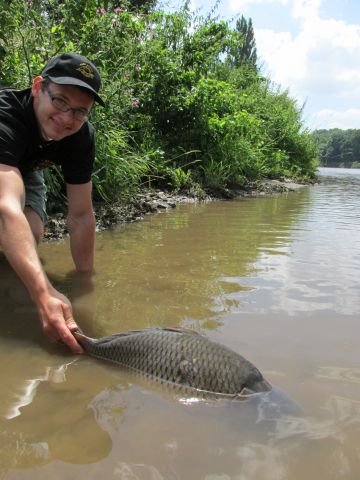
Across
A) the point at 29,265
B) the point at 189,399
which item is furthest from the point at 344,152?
the point at 189,399

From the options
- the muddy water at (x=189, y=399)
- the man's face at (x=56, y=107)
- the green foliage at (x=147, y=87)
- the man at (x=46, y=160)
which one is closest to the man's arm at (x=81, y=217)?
the man at (x=46, y=160)

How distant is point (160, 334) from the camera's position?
2129mm

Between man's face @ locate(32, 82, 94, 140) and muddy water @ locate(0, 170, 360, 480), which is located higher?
man's face @ locate(32, 82, 94, 140)

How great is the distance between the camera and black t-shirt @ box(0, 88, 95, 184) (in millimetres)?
2593

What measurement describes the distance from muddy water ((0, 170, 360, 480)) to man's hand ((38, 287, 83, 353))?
0.42 ft

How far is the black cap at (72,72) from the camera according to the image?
2494mm

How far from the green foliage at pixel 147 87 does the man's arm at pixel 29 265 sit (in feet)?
8.87

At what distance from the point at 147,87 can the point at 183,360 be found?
8.11 m

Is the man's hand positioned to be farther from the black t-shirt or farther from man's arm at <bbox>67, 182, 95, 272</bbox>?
man's arm at <bbox>67, 182, 95, 272</bbox>

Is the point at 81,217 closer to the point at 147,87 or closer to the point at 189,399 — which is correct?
the point at 189,399

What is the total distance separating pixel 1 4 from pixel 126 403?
3.76 meters

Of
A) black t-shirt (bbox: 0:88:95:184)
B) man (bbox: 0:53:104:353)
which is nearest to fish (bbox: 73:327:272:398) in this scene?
man (bbox: 0:53:104:353)

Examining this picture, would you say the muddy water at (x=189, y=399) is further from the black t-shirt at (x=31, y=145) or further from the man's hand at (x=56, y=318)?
the black t-shirt at (x=31, y=145)

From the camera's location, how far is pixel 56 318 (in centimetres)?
210
